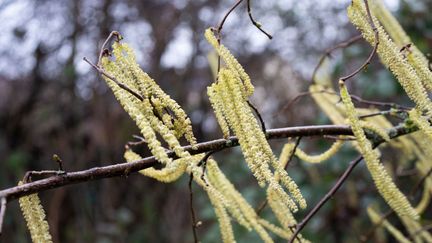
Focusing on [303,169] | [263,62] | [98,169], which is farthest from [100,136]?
[98,169]

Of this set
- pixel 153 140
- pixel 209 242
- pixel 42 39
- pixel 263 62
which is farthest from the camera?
pixel 263 62

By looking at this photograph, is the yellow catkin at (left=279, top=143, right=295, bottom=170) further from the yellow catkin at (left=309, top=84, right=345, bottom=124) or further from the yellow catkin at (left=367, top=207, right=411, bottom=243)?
the yellow catkin at (left=367, top=207, right=411, bottom=243)

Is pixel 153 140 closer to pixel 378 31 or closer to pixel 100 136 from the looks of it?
pixel 378 31

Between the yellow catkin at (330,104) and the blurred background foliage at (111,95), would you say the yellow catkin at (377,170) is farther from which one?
the blurred background foliage at (111,95)

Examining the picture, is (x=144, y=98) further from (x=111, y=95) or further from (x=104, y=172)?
(x=111, y=95)

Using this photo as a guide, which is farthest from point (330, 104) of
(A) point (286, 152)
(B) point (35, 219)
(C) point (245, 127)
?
(B) point (35, 219)

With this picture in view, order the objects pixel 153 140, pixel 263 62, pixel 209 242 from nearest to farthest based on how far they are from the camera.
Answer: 1. pixel 153 140
2. pixel 209 242
3. pixel 263 62

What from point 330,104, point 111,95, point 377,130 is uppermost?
point 111,95

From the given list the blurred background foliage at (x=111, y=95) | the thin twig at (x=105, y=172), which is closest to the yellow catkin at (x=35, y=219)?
the thin twig at (x=105, y=172)
